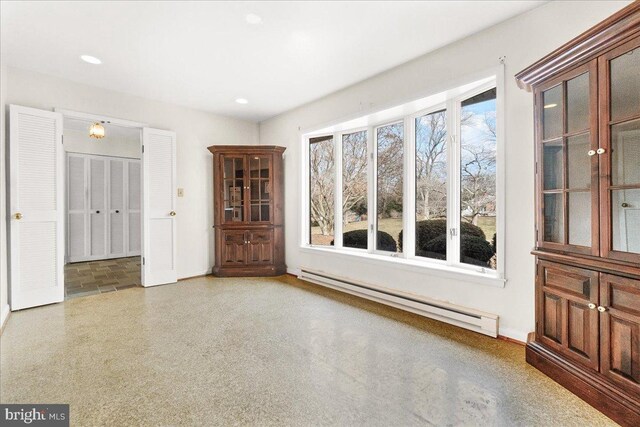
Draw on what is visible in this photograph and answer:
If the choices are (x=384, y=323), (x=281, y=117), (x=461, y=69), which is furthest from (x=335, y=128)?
(x=384, y=323)

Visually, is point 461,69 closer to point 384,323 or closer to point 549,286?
point 549,286

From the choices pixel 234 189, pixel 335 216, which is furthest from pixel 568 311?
pixel 234 189

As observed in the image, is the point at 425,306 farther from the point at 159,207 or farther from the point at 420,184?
the point at 159,207

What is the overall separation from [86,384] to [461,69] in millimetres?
3824

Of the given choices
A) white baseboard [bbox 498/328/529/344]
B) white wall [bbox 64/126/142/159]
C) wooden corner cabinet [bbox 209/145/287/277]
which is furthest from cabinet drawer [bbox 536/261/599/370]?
white wall [bbox 64/126/142/159]

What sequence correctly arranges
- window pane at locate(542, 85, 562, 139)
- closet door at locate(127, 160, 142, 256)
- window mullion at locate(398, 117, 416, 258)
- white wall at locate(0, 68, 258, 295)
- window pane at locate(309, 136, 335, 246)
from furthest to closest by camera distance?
closet door at locate(127, 160, 142, 256), window pane at locate(309, 136, 335, 246), white wall at locate(0, 68, 258, 295), window mullion at locate(398, 117, 416, 258), window pane at locate(542, 85, 562, 139)

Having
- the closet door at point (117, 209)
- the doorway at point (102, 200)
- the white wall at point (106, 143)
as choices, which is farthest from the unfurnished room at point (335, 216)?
the white wall at point (106, 143)

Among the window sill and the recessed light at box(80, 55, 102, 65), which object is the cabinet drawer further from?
the recessed light at box(80, 55, 102, 65)

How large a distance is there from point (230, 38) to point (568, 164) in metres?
2.86

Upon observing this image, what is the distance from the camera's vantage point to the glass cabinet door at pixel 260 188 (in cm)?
482

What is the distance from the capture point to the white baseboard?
7.79 feet

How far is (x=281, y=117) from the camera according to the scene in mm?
5012

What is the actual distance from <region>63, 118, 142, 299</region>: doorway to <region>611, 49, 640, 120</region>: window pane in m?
6.19

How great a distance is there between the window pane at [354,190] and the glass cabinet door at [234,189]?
5.64ft
